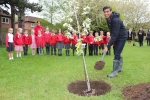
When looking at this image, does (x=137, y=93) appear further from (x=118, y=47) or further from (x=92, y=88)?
(x=118, y=47)

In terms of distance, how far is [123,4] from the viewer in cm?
4169

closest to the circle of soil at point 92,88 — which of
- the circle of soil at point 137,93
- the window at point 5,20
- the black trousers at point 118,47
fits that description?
the circle of soil at point 137,93

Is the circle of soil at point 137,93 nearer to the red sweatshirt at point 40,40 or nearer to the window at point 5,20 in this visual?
the red sweatshirt at point 40,40

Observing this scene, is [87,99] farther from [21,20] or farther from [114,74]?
[21,20]

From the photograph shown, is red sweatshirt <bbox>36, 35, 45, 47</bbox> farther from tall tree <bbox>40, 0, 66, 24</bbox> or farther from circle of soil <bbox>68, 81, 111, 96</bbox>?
tall tree <bbox>40, 0, 66, 24</bbox>

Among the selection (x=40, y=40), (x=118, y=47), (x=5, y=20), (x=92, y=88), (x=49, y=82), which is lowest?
(x=92, y=88)

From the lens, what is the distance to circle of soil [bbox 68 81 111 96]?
18.3 ft

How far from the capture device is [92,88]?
19.7 ft

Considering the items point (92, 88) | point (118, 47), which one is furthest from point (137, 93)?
point (118, 47)

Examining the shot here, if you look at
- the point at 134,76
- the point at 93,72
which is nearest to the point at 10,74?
the point at 93,72

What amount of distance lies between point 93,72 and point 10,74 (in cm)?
342

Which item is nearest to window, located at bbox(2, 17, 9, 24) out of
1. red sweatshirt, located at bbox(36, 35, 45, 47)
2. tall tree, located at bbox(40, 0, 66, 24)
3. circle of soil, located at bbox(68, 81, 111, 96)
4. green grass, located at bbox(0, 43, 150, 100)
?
tall tree, located at bbox(40, 0, 66, 24)

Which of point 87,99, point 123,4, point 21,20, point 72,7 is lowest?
point 87,99

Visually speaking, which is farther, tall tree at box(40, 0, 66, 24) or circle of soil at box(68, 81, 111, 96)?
tall tree at box(40, 0, 66, 24)
